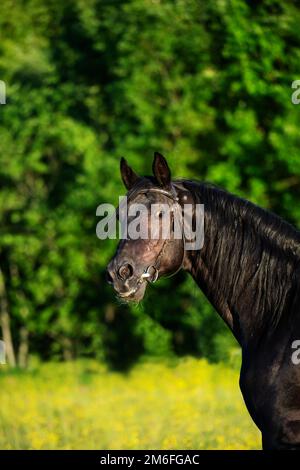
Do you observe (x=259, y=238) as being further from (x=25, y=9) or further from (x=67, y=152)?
(x=25, y=9)

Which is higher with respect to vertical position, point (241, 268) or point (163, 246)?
point (163, 246)

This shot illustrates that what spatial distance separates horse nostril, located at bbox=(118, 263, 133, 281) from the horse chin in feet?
0.30

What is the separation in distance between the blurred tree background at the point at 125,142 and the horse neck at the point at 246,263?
9.52m

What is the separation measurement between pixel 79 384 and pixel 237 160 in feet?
16.0

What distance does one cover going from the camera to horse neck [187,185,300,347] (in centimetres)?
524

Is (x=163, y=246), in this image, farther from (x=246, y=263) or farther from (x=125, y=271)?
(x=246, y=263)

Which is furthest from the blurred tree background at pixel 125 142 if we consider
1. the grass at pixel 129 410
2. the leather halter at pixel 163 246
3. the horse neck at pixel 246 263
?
the leather halter at pixel 163 246

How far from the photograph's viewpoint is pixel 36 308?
746 inches

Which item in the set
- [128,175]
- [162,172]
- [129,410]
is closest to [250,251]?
[162,172]

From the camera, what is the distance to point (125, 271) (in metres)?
5.23

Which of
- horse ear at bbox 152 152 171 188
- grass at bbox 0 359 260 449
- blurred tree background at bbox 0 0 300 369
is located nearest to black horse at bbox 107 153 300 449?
horse ear at bbox 152 152 171 188

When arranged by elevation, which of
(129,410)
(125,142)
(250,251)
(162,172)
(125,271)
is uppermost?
(125,142)

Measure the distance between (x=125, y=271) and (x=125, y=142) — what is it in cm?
1235

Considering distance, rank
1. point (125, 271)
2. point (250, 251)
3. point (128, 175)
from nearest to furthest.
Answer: point (125, 271) → point (250, 251) → point (128, 175)
